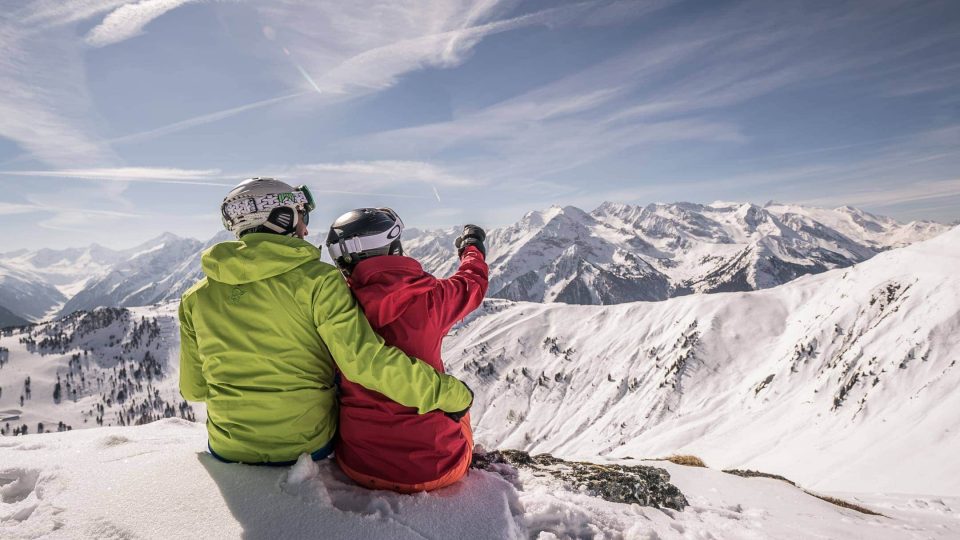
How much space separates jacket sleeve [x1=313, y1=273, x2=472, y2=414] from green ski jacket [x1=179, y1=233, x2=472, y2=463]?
0.04 feet

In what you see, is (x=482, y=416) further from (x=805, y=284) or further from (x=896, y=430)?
(x=896, y=430)

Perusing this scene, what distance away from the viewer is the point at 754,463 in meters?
67.4

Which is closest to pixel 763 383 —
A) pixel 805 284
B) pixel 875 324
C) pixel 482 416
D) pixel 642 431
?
pixel 875 324

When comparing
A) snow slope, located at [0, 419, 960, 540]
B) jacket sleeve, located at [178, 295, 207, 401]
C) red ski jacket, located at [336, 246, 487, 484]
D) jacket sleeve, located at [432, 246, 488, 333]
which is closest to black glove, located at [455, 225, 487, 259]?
jacket sleeve, located at [432, 246, 488, 333]

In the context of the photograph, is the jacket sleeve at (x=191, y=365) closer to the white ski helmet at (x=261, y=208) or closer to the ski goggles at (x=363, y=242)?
the white ski helmet at (x=261, y=208)

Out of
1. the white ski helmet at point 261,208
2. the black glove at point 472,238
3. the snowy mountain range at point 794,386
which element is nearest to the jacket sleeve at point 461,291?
the black glove at point 472,238

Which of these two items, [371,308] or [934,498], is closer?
[371,308]

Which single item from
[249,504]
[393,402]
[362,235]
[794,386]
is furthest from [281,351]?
[794,386]

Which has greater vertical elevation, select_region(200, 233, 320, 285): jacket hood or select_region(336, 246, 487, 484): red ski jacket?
select_region(200, 233, 320, 285): jacket hood

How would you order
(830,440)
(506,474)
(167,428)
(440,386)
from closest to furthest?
(440,386) < (506,474) < (167,428) < (830,440)

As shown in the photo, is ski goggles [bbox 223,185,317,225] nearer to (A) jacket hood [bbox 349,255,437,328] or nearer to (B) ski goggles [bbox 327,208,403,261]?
(B) ski goggles [bbox 327,208,403,261]

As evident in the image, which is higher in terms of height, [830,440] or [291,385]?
[291,385]

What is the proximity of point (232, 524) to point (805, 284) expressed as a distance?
189972 mm

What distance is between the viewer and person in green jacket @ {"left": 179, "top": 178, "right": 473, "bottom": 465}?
489 centimetres
